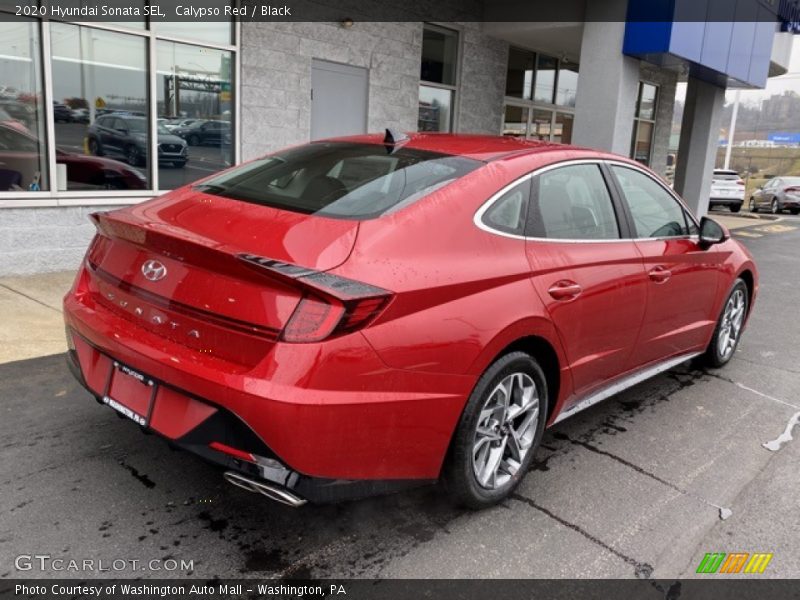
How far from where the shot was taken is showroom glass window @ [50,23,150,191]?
6.85m

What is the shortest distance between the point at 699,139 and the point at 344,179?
1260 cm

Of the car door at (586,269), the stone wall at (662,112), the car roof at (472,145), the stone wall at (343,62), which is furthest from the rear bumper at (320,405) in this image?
the stone wall at (662,112)

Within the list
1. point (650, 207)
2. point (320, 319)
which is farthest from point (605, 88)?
point (320, 319)

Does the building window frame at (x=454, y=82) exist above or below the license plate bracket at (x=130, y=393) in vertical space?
above

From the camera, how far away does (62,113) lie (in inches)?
270

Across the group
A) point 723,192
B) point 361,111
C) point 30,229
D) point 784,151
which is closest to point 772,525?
point 30,229

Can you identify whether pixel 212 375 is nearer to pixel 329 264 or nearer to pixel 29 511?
pixel 329 264

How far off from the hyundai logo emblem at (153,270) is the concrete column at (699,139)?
1315 centimetres

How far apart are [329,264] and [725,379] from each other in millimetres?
3962

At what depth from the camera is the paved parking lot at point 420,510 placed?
2699mm

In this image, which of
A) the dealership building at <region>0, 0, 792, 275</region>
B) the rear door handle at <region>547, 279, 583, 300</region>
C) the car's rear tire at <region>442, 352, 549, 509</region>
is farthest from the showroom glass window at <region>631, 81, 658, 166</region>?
the car's rear tire at <region>442, 352, 549, 509</region>

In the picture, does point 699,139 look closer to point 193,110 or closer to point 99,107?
point 193,110

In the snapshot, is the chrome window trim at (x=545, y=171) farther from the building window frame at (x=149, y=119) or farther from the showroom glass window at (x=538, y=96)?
the showroom glass window at (x=538, y=96)

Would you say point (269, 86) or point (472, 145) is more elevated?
point (269, 86)
